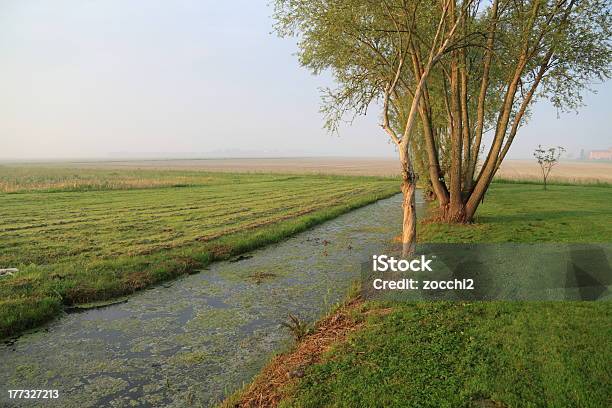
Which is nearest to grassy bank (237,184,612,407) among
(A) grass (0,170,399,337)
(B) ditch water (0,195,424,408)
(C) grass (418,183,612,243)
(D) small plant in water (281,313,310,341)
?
(D) small plant in water (281,313,310,341)

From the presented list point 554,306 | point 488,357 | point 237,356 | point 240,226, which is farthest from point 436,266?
point 240,226

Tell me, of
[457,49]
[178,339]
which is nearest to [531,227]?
[457,49]

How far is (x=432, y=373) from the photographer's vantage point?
6.18 m

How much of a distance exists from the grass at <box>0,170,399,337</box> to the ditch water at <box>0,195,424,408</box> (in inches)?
35.2

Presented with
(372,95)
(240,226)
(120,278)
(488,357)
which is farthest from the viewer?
(240,226)

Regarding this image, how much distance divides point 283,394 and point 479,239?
1282 cm

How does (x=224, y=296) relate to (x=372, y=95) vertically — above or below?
below

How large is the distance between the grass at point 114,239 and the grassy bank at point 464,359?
7.38 metres

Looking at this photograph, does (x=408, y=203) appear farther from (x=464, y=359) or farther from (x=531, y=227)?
(x=531, y=227)

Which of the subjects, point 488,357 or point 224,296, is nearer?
point 488,357

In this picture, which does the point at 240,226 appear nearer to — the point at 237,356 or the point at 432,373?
the point at 237,356

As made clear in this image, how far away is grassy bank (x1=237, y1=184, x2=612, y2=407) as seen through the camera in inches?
217

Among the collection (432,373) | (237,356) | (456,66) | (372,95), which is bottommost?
(237,356)

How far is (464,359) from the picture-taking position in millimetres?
6555
